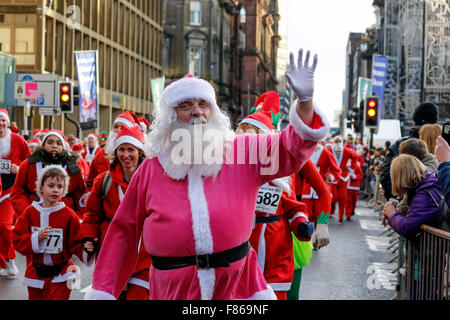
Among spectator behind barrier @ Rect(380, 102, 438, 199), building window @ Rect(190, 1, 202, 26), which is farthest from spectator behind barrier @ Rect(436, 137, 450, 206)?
building window @ Rect(190, 1, 202, 26)

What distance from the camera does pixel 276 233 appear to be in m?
5.75

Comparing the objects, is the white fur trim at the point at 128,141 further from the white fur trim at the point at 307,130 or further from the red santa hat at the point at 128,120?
the white fur trim at the point at 307,130

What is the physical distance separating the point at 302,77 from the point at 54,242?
3.79 metres

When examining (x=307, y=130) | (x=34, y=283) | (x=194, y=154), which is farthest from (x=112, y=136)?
(x=307, y=130)

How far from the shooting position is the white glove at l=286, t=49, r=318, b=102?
334 cm

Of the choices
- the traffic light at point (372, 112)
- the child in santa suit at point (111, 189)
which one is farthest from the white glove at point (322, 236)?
the traffic light at point (372, 112)

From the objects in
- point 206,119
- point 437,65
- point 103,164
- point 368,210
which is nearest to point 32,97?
point 368,210

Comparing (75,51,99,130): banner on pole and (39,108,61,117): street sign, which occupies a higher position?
(75,51,99,130): banner on pole

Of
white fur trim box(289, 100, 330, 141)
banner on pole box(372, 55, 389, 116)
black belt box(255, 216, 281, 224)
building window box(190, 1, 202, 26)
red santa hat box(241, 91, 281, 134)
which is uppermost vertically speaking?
building window box(190, 1, 202, 26)

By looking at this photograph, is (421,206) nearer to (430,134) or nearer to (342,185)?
(430,134)

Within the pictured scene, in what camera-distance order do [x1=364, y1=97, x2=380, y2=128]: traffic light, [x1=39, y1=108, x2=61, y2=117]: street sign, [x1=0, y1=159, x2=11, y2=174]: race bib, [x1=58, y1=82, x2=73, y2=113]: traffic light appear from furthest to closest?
[x1=364, y1=97, x2=380, y2=128]: traffic light < [x1=39, y1=108, x2=61, y2=117]: street sign < [x1=58, y1=82, x2=73, y2=113]: traffic light < [x1=0, y1=159, x2=11, y2=174]: race bib

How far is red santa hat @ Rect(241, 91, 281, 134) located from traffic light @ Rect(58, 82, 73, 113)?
43.4 ft

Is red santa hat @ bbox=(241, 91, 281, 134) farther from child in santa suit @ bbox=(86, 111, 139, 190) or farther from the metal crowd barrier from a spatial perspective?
the metal crowd barrier

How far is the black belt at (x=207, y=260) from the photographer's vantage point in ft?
11.9
